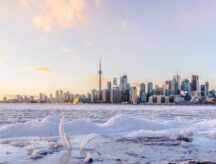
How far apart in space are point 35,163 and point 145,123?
11.3 metres

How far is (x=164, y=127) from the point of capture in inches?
685

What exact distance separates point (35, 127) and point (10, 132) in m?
1.27

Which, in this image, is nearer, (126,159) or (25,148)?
(126,159)

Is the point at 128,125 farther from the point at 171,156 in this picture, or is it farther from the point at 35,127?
the point at 171,156

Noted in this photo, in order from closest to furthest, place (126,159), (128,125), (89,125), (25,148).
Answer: (126,159) < (25,148) < (89,125) < (128,125)

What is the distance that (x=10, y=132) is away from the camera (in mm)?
12898

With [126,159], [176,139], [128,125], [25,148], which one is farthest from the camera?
[128,125]

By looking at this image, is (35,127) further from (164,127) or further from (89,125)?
(164,127)

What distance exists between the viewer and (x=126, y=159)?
7.37m

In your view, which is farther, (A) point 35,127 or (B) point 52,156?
(A) point 35,127

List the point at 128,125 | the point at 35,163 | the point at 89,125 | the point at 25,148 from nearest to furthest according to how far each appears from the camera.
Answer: the point at 35,163 → the point at 25,148 → the point at 89,125 → the point at 128,125

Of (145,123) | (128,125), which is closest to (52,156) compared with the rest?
(128,125)

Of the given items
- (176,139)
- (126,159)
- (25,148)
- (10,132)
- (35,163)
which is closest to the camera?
(35,163)

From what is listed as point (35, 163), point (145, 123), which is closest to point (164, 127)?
point (145, 123)
